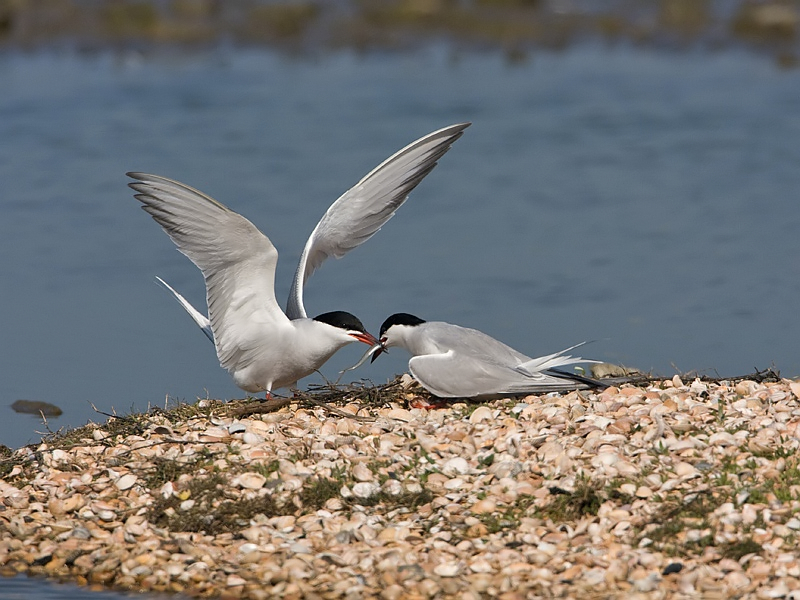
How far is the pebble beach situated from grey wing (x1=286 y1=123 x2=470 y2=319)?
2.97 ft

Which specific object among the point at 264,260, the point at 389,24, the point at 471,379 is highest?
the point at 264,260

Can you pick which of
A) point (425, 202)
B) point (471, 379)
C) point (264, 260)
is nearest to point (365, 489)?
point (471, 379)

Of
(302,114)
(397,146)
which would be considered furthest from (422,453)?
(302,114)

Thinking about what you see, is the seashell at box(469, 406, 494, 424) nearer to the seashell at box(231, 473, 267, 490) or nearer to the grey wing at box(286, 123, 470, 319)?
the seashell at box(231, 473, 267, 490)

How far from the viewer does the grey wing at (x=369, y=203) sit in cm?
727

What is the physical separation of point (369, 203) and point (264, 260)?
0.85 m

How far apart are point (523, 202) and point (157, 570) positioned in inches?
309

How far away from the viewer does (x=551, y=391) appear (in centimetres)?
679

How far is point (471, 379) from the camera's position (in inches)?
265

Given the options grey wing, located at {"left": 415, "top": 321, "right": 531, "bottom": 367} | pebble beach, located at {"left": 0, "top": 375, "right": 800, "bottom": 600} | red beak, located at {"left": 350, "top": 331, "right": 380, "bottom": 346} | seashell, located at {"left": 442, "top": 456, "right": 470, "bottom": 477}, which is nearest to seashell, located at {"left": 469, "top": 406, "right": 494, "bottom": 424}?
pebble beach, located at {"left": 0, "top": 375, "right": 800, "bottom": 600}

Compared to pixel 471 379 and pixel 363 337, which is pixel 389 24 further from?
pixel 471 379

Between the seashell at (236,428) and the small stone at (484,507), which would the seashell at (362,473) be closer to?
the small stone at (484,507)

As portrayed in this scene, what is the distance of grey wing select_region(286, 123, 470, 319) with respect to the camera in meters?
7.27

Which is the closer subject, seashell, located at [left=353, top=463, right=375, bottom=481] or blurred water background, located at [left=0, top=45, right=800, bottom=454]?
seashell, located at [left=353, top=463, right=375, bottom=481]
